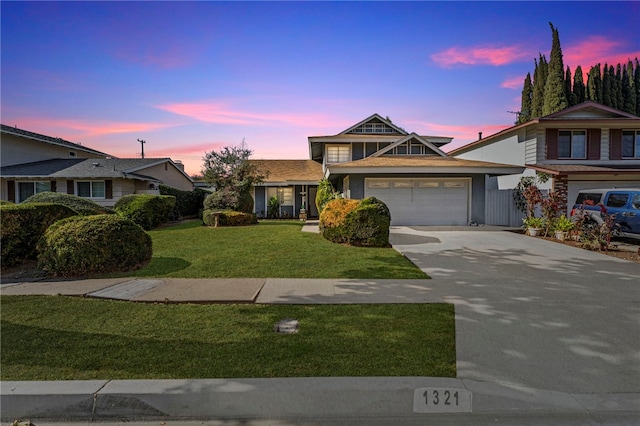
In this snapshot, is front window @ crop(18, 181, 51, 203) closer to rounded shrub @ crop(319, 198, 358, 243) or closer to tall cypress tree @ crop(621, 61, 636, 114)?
rounded shrub @ crop(319, 198, 358, 243)

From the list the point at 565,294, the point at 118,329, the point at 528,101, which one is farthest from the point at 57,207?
the point at 528,101

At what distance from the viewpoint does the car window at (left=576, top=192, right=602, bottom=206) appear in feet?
42.0

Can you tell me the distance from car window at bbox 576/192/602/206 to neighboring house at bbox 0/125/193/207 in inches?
910

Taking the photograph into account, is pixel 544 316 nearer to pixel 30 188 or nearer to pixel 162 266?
pixel 162 266

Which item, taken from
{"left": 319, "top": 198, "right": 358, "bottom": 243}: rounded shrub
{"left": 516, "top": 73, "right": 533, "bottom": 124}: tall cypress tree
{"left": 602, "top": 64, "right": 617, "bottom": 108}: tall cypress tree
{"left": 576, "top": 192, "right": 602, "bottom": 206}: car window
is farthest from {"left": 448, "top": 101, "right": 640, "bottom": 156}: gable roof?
{"left": 516, "top": 73, "right": 533, "bottom": 124}: tall cypress tree

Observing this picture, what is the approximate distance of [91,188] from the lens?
22031 mm

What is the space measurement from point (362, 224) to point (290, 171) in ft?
52.1

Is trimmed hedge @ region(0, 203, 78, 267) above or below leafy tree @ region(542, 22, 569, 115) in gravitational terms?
below

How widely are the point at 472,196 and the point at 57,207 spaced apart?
16.6 m

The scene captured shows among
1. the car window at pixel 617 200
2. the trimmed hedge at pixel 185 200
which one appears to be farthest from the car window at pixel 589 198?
the trimmed hedge at pixel 185 200

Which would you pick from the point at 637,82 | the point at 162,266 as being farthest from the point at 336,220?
the point at 637,82

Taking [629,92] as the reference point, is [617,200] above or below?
below

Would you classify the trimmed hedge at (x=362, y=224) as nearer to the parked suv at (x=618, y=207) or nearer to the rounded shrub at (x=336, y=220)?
the rounded shrub at (x=336, y=220)

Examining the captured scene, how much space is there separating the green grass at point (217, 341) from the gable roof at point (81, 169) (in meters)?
18.7
